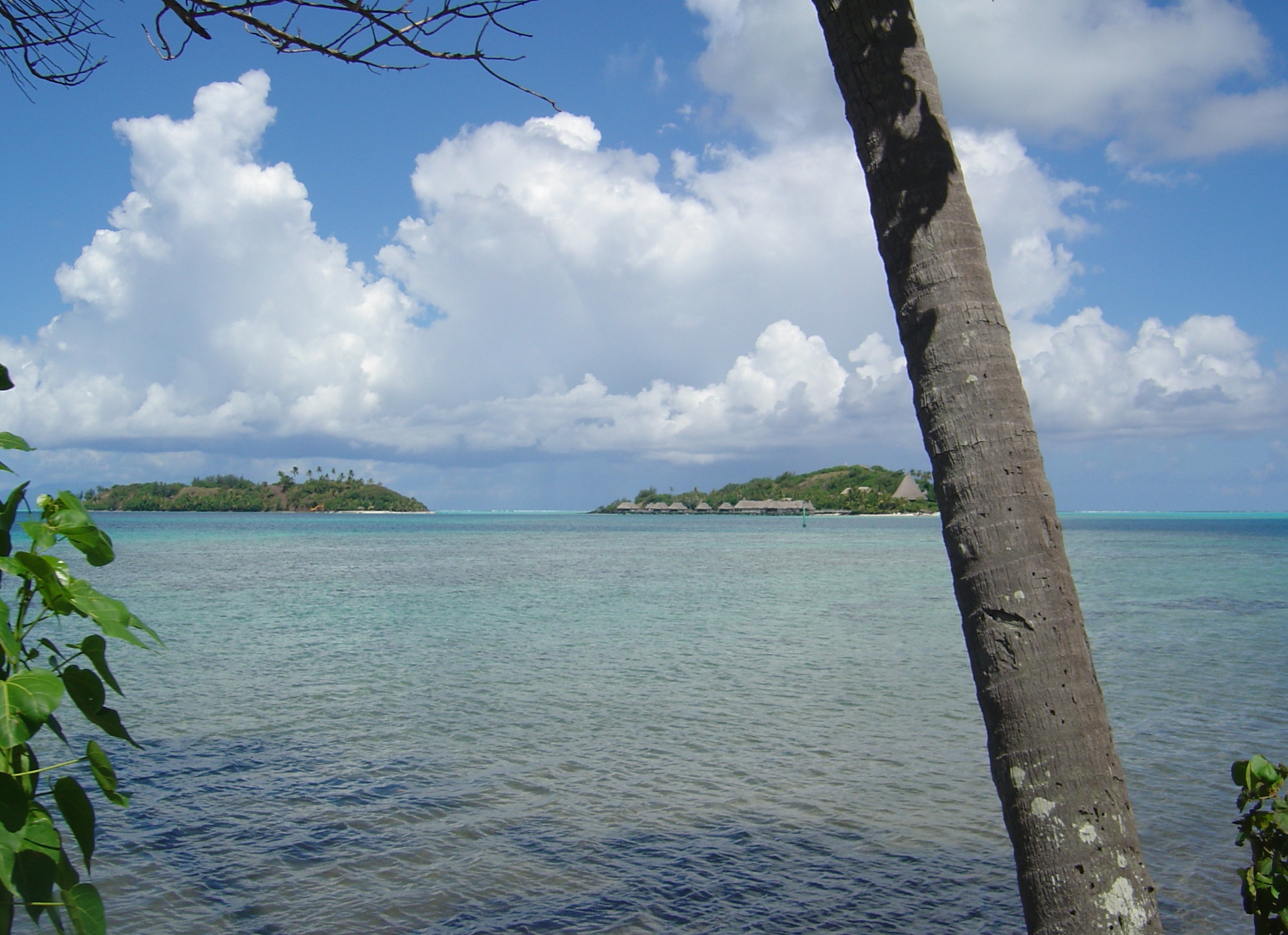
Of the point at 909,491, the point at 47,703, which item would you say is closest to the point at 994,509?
the point at 47,703

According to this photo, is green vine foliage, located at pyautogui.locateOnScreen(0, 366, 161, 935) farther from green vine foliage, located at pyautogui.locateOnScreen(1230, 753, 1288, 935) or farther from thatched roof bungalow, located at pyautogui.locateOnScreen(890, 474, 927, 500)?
thatched roof bungalow, located at pyautogui.locateOnScreen(890, 474, 927, 500)

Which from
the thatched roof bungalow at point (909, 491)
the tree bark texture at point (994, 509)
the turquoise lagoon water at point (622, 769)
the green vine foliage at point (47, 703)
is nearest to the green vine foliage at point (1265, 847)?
the tree bark texture at point (994, 509)

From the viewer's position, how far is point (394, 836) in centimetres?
684

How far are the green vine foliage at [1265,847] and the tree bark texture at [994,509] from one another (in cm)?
120

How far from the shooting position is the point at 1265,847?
2.96 meters

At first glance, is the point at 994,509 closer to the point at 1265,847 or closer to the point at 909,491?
the point at 1265,847

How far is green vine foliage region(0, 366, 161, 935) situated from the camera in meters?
1.50

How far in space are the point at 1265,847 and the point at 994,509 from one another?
1.92m

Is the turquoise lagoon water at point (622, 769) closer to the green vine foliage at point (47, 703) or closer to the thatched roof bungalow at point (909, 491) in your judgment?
the green vine foliage at point (47, 703)

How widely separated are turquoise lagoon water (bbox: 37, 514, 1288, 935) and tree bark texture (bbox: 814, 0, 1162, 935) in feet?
12.6

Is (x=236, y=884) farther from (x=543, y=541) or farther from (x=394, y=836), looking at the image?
(x=543, y=541)

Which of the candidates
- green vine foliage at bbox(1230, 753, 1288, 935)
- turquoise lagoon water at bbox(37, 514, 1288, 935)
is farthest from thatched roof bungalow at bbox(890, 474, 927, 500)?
green vine foliage at bbox(1230, 753, 1288, 935)

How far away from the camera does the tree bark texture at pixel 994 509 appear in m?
2.09

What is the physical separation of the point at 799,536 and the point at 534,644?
260ft
